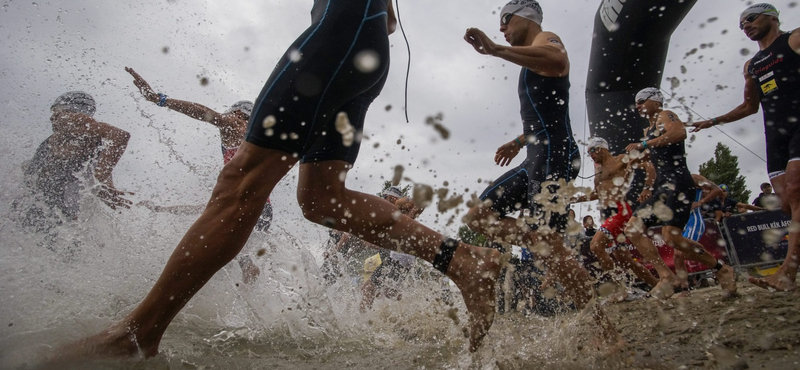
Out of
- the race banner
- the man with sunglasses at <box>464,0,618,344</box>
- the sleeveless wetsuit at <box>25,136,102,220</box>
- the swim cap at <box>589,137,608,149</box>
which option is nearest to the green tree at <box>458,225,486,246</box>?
the man with sunglasses at <box>464,0,618,344</box>

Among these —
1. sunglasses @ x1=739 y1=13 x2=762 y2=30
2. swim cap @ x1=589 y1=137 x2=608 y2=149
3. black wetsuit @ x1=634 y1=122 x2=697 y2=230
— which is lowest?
black wetsuit @ x1=634 y1=122 x2=697 y2=230

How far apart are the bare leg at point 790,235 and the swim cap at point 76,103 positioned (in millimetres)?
4637

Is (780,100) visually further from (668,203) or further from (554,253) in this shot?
(554,253)

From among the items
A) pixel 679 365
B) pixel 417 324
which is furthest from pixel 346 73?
pixel 417 324

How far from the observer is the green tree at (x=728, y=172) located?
2500cm

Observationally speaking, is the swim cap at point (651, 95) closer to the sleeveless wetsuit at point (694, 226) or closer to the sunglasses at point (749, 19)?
the sunglasses at point (749, 19)

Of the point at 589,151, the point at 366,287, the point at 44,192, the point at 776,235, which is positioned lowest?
the point at 366,287

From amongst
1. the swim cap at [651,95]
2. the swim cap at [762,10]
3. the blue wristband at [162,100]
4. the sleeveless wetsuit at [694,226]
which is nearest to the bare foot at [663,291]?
the swim cap at [651,95]

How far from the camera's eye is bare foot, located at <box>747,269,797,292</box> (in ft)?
8.85

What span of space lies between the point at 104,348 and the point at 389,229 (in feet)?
3.44

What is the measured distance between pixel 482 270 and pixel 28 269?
1937 mm

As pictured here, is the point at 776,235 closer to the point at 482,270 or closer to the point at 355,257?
the point at 355,257

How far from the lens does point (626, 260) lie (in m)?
4.43

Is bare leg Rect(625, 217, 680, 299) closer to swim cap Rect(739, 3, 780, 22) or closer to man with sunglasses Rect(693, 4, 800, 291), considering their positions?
man with sunglasses Rect(693, 4, 800, 291)
